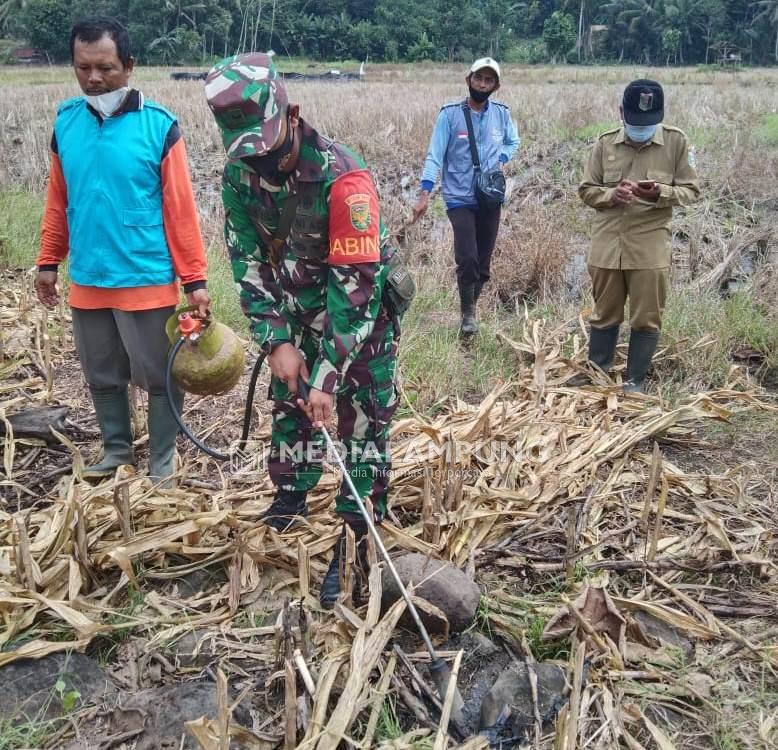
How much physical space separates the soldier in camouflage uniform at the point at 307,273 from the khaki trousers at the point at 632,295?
2154mm

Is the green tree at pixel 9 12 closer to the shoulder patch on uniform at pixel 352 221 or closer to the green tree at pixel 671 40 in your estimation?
the green tree at pixel 671 40

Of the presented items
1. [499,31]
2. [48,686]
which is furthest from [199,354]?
[499,31]

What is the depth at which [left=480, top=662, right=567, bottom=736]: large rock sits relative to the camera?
189 centimetres

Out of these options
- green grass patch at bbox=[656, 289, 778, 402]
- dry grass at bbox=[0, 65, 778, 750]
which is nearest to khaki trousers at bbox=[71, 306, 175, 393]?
dry grass at bbox=[0, 65, 778, 750]

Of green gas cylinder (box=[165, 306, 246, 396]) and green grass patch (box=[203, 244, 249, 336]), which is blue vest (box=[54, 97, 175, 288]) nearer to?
green gas cylinder (box=[165, 306, 246, 396])

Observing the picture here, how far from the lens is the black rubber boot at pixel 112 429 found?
10.1 feet

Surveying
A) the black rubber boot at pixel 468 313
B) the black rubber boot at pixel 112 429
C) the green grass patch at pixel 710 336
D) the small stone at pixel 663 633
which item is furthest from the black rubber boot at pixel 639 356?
the black rubber boot at pixel 112 429

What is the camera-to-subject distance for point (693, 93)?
1711 centimetres

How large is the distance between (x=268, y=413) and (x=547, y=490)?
59.8 inches

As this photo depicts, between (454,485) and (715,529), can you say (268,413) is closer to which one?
(454,485)

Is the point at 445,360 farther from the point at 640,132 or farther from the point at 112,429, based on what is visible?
the point at 112,429

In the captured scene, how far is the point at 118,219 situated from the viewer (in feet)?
8.96

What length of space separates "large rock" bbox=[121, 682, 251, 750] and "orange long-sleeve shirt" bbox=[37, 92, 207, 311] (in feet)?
4.67

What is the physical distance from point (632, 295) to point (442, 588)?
99.4 inches
